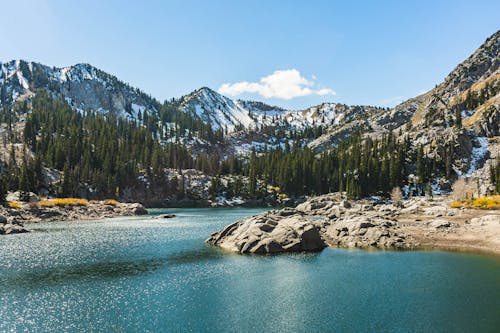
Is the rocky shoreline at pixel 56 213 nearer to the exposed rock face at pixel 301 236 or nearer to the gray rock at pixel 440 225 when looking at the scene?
the exposed rock face at pixel 301 236

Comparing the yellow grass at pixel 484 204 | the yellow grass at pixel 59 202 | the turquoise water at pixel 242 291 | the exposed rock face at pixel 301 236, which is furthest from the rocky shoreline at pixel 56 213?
the yellow grass at pixel 484 204

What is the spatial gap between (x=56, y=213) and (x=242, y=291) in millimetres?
102990

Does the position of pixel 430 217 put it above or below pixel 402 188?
below

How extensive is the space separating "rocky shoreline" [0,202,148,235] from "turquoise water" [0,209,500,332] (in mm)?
34427

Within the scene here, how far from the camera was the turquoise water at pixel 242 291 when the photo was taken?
30.3 meters

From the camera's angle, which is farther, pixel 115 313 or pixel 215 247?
pixel 215 247

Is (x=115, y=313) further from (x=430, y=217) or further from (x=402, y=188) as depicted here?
(x=402, y=188)

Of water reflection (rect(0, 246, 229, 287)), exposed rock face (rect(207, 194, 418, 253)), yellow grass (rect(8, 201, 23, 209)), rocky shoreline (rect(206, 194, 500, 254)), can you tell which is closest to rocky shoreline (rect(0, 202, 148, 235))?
yellow grass (rect(8, 201, 23, 209))

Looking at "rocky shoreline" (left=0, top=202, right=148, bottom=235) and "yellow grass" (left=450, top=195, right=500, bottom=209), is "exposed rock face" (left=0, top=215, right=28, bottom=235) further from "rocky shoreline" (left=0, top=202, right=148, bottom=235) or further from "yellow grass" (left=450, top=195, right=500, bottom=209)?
"yellow grass" (left=450, top=195, right=500, bottom=209)

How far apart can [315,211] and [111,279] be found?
94986mm

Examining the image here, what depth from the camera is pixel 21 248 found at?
65.2 metres

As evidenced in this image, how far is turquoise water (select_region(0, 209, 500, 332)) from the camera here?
30.3 meters

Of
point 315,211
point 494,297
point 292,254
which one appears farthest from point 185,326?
point 315,211

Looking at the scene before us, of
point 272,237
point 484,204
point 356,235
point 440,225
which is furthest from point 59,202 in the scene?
point 484,204
